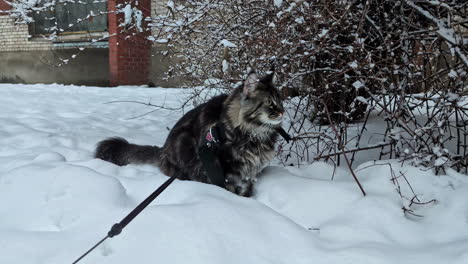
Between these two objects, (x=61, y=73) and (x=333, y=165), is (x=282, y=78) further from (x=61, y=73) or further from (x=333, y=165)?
(x=61, y=73)

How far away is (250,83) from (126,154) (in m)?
1.27

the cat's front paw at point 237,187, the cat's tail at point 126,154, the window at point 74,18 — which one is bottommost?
the cat's front paw at point 237,187

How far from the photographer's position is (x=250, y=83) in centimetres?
227

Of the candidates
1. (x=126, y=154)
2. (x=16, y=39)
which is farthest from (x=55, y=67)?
(x=126, y=154)

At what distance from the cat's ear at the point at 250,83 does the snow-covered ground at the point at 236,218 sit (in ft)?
2.11

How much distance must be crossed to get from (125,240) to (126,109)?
4407 mm

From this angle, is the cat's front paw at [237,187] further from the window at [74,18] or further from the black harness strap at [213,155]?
the window at [74,18]

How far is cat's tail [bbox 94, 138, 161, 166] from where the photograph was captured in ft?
9.16

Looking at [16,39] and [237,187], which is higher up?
[16,39]

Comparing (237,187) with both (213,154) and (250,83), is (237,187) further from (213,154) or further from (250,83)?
(250,83)

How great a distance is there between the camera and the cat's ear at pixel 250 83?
7.40ft

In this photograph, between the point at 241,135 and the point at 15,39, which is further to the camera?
the point at 15,39

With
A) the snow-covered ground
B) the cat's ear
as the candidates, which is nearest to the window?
the snow-covered ground

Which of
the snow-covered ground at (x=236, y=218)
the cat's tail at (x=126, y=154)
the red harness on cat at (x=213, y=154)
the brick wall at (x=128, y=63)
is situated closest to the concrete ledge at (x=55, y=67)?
the brick wall at (x=128, y=63)
